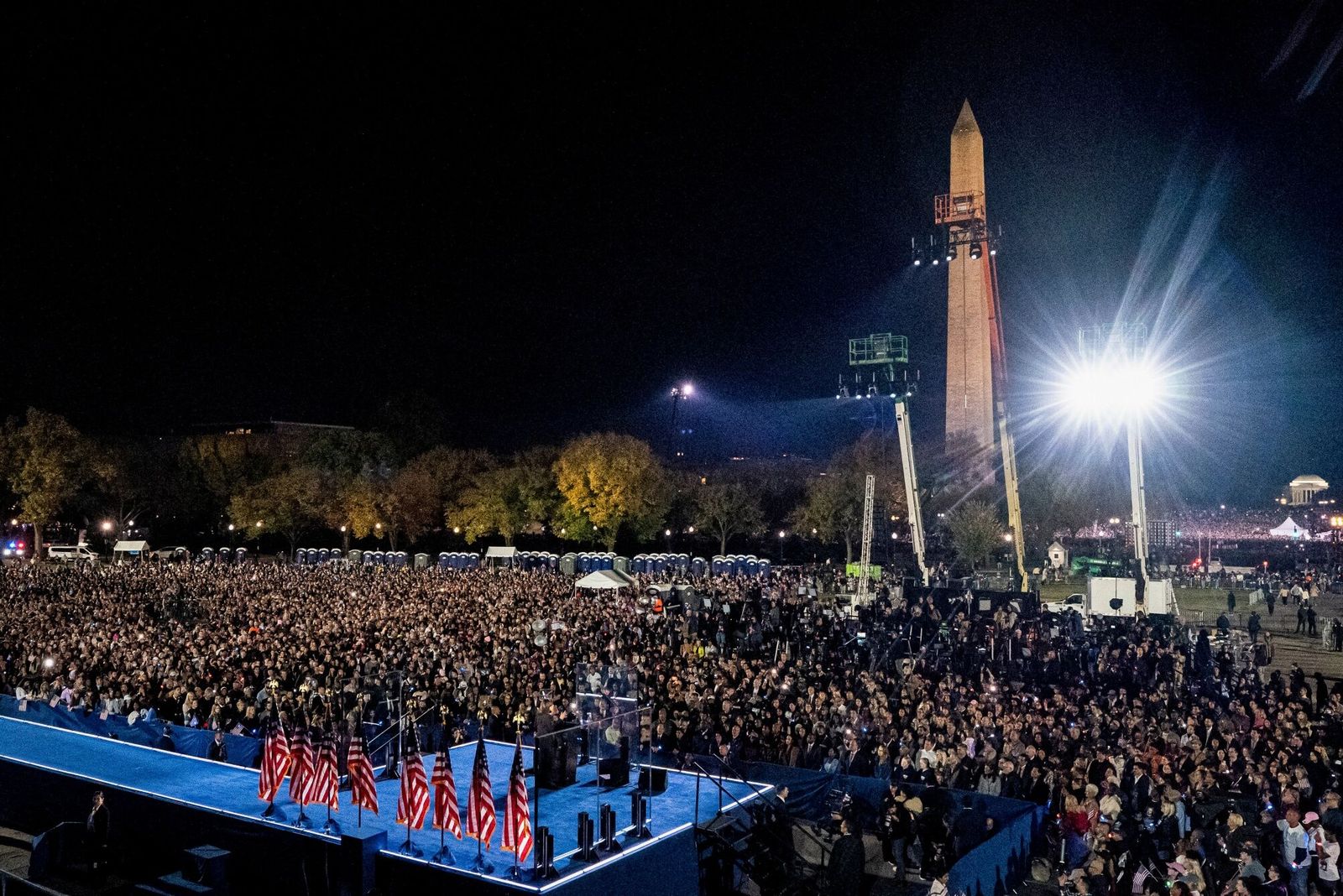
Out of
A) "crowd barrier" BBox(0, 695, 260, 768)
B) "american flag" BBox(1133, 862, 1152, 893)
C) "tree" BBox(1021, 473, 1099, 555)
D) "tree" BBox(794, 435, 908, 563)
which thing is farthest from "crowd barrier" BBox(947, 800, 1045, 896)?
"tree" BBox(1021, 473, 1099, 555)

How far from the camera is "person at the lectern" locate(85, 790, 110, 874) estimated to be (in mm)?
12133

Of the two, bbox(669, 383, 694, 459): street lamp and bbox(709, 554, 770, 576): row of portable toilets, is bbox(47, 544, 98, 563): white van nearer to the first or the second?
bbox(709, 554, 770, 576): row of portable toilets

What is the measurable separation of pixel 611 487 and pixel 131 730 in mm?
40507

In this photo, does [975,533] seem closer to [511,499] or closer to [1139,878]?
[511,499]

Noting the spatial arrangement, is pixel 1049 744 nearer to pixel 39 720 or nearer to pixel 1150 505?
pixel 39 720

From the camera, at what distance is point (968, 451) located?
61719mm

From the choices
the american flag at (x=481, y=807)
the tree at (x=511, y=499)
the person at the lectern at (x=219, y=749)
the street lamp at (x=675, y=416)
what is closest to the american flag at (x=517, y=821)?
the american flag at (x=481, y=807)

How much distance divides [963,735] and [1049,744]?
1.26 meters

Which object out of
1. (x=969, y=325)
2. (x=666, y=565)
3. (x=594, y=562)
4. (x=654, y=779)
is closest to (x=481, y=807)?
(x=654, y=779)

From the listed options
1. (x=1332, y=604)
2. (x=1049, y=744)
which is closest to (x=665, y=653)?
(x=1049, y=744)

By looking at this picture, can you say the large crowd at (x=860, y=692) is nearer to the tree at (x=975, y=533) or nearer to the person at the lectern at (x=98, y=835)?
the person at the lectern at (x=98, y=835)

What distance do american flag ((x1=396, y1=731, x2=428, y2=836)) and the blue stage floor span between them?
40cm

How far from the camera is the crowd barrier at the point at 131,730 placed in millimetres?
15570

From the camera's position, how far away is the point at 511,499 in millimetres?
59906
